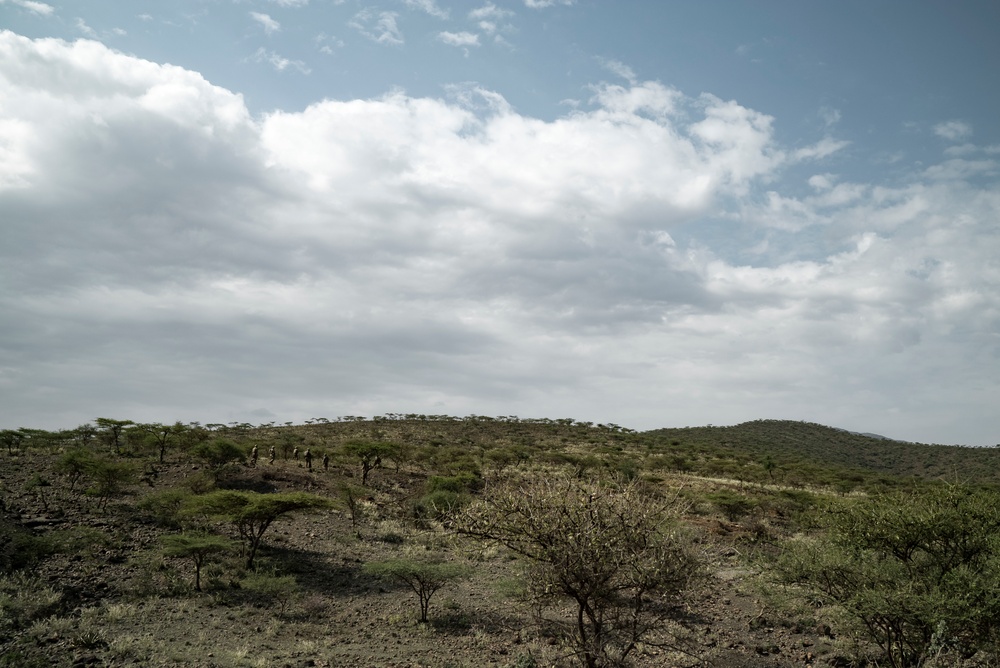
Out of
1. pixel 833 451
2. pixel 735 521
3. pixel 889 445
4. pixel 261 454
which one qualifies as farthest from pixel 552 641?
pixel 889 445

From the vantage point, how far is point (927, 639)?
42.5ft

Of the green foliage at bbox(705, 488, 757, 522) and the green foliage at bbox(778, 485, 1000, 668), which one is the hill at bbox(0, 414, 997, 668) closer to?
the green foliage at bbox(705, 488, 757, 522)

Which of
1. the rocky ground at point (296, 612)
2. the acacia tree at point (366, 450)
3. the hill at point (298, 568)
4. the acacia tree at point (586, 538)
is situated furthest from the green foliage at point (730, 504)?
the acacia tree at point (586, 538)

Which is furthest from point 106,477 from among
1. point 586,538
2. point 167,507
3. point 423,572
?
point 586,538

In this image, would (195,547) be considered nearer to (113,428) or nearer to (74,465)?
(74,465)

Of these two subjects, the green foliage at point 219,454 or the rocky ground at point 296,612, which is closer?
the rocky ground at point 296,612

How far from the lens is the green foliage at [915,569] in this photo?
11.9 m

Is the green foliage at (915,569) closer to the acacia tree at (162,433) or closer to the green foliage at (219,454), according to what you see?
the green foliage at (219,454)

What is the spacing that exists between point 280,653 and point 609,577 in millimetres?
10365

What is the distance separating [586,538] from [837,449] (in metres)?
104

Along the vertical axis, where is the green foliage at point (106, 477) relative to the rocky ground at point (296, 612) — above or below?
above

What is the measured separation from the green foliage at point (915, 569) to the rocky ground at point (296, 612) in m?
2.58

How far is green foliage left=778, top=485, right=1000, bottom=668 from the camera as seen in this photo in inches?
469

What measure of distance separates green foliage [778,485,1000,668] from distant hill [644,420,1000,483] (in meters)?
58.6
